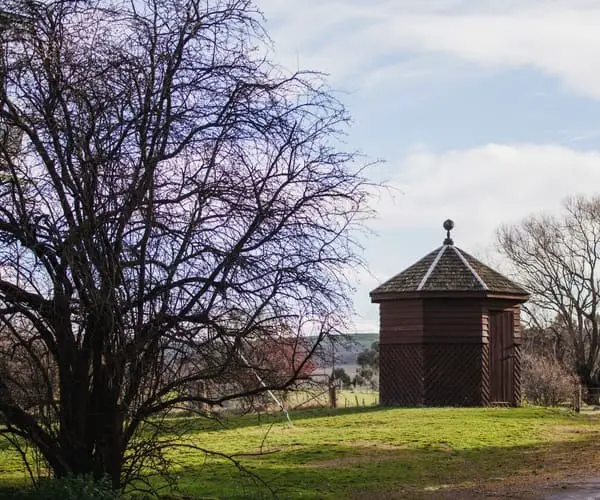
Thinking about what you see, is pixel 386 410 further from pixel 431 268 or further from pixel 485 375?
pixel 431 268

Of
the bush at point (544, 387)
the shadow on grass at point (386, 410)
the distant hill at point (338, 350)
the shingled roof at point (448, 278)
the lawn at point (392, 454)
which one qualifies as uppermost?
the shingled roof at point (448, 278)

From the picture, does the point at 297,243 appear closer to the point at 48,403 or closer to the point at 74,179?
the point at 74,179

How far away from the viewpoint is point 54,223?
9.13m

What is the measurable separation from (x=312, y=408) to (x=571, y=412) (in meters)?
8.03

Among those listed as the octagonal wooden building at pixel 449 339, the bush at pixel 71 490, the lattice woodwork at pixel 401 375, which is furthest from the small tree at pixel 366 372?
the bush at pixel 71 490

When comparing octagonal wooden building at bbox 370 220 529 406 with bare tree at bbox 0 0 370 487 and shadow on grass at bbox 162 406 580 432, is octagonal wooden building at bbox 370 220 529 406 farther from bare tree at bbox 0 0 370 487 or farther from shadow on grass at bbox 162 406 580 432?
bare tree at bbox 0 0 370 487

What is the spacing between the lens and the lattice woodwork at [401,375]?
30.5m

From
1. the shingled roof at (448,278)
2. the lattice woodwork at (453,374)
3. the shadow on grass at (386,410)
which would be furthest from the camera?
the shingled roof at (448,278)

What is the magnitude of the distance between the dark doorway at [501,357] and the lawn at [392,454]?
208 cm

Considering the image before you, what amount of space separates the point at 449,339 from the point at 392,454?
461 inches

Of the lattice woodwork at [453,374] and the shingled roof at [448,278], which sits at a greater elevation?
the shingled roof at [448,278]

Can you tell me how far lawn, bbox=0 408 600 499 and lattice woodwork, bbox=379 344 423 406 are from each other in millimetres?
1948

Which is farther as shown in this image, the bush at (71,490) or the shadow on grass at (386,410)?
the shadow on grass at (386,410)

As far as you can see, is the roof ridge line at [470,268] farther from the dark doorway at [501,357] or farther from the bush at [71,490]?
the bush at [71,490]
